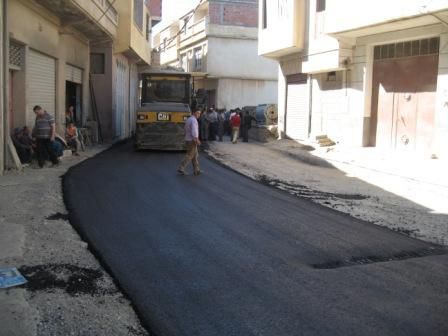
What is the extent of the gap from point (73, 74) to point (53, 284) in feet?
59.6

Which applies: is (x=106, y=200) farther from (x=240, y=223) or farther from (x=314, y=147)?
(x=314, y=147)

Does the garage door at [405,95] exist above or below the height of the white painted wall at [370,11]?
below

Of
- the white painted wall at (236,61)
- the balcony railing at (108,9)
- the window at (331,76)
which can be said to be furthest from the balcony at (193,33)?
the window at (331,76)

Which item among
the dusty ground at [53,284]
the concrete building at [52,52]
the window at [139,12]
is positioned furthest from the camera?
the window at [139,12]

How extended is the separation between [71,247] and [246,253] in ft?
7.08

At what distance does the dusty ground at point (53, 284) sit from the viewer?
4520 mm

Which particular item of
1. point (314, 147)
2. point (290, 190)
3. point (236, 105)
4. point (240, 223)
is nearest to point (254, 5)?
point (236, 105)

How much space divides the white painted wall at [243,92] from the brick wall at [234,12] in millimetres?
4364

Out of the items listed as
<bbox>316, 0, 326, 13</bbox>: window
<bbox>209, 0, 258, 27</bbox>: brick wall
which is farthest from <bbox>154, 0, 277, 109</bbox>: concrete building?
<bbox>316, 0, 326, 13</bbox>: window

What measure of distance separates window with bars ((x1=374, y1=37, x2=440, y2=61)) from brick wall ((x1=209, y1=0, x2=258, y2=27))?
23.8m

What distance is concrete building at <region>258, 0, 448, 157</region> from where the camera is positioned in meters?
15.6

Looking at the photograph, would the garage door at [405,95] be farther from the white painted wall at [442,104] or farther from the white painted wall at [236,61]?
the white painted wall at [236,61]

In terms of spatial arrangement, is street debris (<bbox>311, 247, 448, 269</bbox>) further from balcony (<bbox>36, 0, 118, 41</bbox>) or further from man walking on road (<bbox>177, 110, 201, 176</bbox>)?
balcony (<bbox>36, 0, 118, 41</bbox>)

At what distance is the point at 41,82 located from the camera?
1742cm
